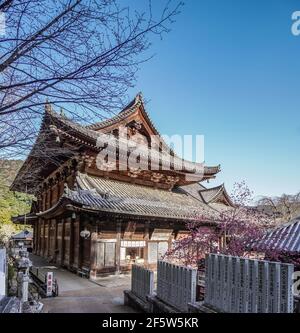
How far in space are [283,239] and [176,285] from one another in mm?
2854

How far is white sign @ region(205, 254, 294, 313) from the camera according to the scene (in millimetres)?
Result: 4934

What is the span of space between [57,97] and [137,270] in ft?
23.5

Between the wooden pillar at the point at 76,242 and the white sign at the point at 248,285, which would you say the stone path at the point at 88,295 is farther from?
the white sign at the point at 248,285

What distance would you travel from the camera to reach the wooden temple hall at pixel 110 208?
14.5 meters

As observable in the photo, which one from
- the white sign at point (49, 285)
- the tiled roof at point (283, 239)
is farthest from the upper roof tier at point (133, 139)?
the tiled roof at point (283, 239)

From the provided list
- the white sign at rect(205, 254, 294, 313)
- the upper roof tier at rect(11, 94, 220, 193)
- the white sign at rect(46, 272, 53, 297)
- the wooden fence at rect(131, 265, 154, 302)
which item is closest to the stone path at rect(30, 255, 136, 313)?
the white sign at rect(46, 272, 53, 297)

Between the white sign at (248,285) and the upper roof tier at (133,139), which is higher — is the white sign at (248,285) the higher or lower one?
the lower one

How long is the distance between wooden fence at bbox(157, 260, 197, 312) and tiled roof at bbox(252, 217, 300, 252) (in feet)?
6.22

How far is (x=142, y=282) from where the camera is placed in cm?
942

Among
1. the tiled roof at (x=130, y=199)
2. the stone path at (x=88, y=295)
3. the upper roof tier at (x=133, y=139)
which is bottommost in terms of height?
the stone path at (x=88, y=295)

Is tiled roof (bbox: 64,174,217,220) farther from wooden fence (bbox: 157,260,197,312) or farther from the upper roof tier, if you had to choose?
wooden fence (bbox: 157,260,197,312)

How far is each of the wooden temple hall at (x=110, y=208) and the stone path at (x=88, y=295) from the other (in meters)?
0.69
